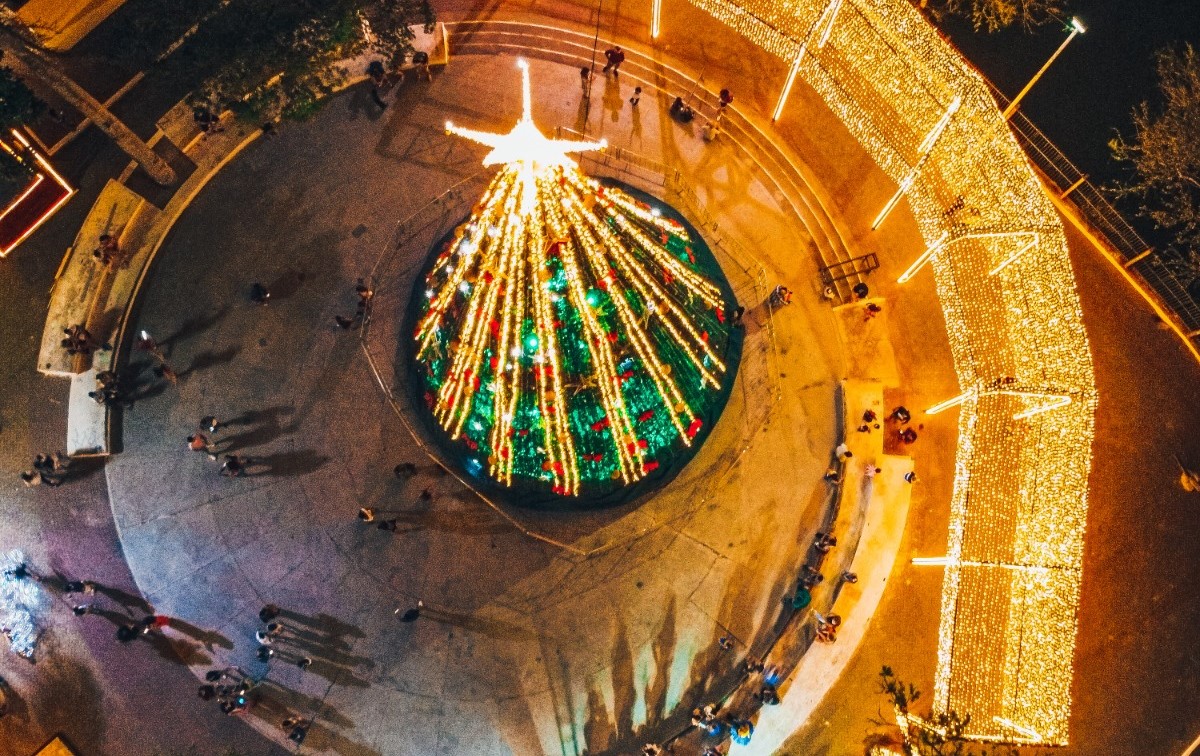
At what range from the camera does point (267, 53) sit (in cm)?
2111

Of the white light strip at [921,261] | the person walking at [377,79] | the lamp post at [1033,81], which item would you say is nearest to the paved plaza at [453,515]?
the white light strip at [921,261]

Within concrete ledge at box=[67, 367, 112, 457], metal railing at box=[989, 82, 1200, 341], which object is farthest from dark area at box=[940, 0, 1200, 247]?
concrete ledge at box=[67, 367, 112, 457]

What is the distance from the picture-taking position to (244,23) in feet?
69.9

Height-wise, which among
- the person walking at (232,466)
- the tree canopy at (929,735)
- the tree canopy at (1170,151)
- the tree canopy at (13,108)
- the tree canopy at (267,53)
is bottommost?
the tree canopy at (929,735)

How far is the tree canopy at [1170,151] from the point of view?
2416 centimetres

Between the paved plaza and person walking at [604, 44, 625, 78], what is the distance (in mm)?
2030

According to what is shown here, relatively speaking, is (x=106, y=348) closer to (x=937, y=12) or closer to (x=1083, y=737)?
(x=937, y=12)

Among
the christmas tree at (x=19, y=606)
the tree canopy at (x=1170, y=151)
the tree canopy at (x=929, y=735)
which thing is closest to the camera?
the tree canopy at (x=929, y=735)

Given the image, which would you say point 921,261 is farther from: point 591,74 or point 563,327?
point 563,327

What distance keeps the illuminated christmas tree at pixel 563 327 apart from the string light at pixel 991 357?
8422mm

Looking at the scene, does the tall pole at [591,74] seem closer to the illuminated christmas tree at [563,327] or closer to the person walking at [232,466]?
the illuminated christmas tree at [563,327]

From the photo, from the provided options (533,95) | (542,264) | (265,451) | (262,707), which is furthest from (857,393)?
(262,707)

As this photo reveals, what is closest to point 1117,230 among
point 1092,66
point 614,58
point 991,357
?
point 1092,66

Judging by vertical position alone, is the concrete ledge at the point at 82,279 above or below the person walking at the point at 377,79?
below
